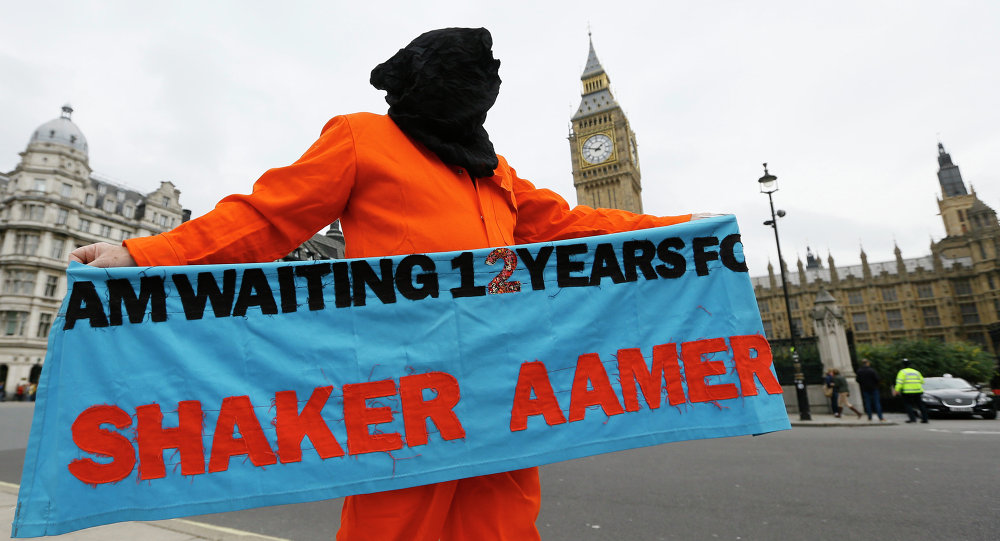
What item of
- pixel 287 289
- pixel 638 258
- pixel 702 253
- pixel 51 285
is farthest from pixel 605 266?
pixel 51 285

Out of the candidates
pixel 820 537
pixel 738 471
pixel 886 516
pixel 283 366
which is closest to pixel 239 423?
pixel 283 366

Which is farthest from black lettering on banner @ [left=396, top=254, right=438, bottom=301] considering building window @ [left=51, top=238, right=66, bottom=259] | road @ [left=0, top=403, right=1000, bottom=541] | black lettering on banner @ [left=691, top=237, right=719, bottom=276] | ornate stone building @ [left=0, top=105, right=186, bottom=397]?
building window @ [left=51, top=238, right=66, bottom=259]

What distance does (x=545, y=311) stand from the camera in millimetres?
1785

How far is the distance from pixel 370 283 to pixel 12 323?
49.3 metres

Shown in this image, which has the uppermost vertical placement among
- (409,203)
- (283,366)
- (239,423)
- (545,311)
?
(409,203)

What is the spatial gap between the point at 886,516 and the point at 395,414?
13.5ft

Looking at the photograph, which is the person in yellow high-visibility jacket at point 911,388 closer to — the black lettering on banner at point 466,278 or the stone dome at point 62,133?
the black lettering on banner at point 466,278

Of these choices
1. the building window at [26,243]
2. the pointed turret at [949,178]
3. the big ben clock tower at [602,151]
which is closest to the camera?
the building window at [26,243]

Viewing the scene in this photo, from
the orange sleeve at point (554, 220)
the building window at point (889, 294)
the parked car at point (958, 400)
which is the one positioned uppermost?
the building window at point (889, 294)

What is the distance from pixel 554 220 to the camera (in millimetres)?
2086

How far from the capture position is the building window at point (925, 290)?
55.8m

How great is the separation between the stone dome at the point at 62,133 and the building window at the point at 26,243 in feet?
26.8

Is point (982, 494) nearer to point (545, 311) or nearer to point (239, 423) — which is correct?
point (545, 311)

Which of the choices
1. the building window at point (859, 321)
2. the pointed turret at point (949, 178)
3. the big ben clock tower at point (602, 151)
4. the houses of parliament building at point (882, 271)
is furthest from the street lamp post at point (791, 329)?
the pointed turret at point (949, 178)
